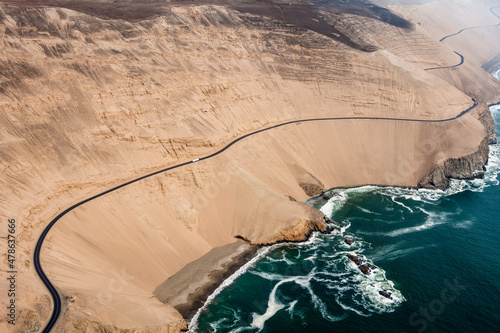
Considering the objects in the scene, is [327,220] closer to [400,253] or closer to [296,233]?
[296,233]

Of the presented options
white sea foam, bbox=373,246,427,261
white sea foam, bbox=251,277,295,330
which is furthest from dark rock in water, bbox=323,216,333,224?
white sea foam, bbox=251,277,295,330

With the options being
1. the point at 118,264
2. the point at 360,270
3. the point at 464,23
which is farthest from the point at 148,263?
the point at 464,23

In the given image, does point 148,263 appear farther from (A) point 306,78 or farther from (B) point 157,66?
(A) point 306,78

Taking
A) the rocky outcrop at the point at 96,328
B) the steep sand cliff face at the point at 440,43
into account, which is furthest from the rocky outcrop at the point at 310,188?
the steep sand cliff face at the point at 440,43

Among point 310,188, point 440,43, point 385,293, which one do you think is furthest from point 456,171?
point 440,43

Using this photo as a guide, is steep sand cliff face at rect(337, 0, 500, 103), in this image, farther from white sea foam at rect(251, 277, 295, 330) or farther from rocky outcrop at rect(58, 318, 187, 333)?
rocky outcrop at rect(58, 318, 187, 333)

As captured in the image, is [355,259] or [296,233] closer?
[355,259]
